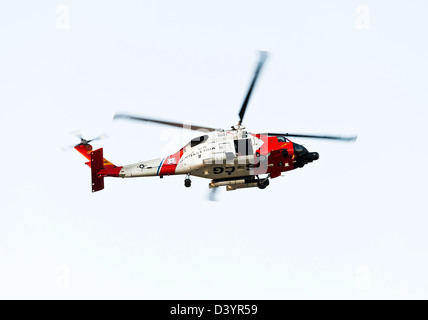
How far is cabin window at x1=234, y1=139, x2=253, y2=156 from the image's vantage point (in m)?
34.2

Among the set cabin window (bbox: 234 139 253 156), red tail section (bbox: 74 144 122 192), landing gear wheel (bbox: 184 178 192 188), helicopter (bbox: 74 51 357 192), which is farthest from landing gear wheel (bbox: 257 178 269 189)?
red tail section (bbox: 74 144 122 192)

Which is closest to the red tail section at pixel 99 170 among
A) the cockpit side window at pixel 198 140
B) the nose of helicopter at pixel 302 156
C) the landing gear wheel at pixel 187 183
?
the landing gear wheel at pixel 187 183

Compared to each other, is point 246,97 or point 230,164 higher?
point 246,97

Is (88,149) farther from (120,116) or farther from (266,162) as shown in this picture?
(266,162)

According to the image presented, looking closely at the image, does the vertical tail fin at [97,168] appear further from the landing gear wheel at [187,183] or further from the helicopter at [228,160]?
the landing gear wheel at [187,183]

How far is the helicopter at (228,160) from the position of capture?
112 ft

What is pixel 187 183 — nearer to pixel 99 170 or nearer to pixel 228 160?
pixel 228 160

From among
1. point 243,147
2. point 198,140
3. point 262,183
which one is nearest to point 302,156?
point 262,183

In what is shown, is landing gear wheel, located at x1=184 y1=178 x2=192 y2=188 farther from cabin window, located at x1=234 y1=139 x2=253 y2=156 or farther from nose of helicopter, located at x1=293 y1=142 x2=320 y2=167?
nose of helicopter, located at x1=293 y1=142 x2=320 y2=167

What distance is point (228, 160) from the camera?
112 ft
